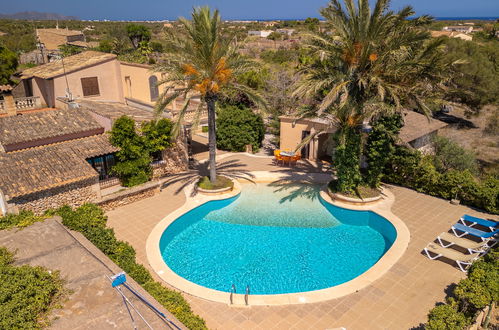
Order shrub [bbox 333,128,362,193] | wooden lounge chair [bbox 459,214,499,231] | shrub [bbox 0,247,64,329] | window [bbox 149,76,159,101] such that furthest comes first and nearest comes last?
window [bbox 149,76,159,101] → shrub [bbox 333,128,362,193] → wooden lounge chair [bbox 459,214,499,231] → shrub [bbox 0,247,64,329]

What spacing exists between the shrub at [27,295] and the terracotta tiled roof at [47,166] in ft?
22.1

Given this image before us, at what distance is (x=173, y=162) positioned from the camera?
23.1 meters

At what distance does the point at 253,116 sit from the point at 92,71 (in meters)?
13.4

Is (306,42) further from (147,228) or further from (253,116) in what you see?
(147,228)

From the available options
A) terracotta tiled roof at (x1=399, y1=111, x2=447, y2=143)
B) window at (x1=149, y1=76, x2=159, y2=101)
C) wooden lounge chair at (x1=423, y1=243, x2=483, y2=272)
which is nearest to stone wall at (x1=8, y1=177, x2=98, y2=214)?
window at (x1=149, y1=76, x2=159, y2=101)

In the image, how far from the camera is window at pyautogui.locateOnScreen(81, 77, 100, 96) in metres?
27.5

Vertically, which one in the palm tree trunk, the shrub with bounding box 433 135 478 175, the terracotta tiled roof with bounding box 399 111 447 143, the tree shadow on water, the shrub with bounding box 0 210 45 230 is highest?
the palm tree trunk

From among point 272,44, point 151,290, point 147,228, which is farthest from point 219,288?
point 272,44

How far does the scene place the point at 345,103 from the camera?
16.9 meters

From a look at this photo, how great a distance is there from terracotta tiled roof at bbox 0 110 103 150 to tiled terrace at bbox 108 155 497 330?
19.6 ft

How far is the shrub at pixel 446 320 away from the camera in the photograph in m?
9.09

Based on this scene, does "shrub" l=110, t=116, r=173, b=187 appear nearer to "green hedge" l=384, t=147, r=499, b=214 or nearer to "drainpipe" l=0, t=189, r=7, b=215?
"drainpipe" l=0, t=189, r=7, b=215

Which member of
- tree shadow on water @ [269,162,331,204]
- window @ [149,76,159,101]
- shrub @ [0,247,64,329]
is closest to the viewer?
shrub @ [0,247,64,329]

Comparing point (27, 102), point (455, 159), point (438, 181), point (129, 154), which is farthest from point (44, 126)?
point (455, 159)
